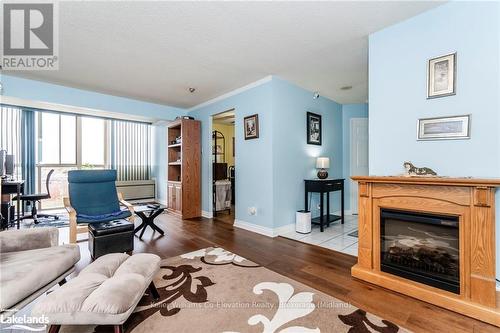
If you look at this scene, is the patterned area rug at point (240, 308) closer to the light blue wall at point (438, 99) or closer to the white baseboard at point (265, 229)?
the white baseboard at point (265, 229)

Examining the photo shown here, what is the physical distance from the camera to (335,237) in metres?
3.54

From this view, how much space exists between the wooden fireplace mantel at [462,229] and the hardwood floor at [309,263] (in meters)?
0.09

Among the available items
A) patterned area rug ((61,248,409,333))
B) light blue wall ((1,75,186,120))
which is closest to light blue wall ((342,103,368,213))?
patterned area rug ((61,248,409,333))

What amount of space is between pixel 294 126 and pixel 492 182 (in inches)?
108

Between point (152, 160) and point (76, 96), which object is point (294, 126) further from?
point (152, 160)

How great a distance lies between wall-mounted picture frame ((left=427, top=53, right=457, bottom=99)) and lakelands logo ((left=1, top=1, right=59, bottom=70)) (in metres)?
3.43

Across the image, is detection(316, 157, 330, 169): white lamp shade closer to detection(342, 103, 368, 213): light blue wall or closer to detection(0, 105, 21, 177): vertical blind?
Answer: detection(342, 103, 368, 213): light blue wall

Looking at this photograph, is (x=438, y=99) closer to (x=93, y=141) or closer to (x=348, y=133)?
(x=348, y=133)

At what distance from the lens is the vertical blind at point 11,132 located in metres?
5.16

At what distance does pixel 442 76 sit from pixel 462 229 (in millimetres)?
1326

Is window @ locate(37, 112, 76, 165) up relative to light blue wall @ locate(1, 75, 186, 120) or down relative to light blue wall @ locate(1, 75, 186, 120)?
down

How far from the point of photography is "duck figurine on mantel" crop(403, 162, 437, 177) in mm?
2045

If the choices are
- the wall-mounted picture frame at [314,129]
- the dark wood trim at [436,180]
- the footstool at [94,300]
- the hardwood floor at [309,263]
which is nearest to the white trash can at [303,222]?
the hardwood floor at [309,263]

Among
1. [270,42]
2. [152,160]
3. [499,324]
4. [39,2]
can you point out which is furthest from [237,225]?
[152,160]
